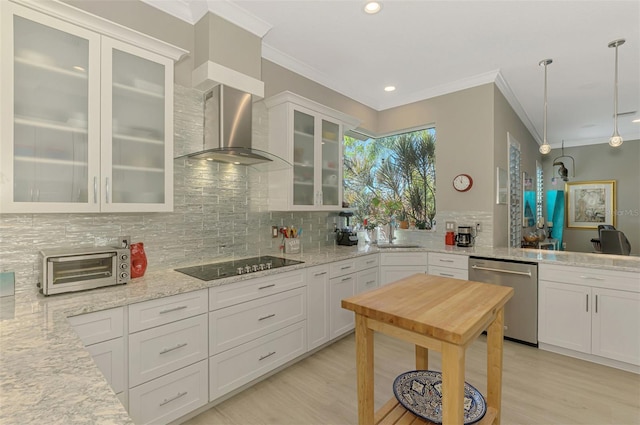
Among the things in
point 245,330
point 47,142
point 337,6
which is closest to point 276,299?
point 245,330

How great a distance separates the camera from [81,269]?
68.7 inches

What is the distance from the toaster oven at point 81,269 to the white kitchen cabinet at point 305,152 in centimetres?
148

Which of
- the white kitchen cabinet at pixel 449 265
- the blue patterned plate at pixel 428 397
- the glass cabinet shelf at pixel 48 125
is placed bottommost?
the blue patterned plate at pixel 428 397

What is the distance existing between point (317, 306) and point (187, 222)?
1.34 metres

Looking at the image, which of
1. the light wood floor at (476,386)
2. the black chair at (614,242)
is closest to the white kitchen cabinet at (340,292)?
the light wood floor at (476,386)

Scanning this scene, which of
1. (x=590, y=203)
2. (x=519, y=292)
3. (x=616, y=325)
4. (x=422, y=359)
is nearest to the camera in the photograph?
(x=422, y=359)

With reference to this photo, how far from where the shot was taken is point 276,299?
7.95ft

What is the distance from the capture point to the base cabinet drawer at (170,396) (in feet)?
5.61

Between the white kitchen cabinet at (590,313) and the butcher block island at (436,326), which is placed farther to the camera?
the white kitchen cabinet at (590,313)

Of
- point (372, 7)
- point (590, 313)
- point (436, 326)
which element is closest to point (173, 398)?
point (436, 326)

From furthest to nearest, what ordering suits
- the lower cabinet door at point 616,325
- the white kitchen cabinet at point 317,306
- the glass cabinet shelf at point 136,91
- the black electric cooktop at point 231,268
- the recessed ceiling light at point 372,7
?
the white kitchen cabinet at point 317,306 → the lower cabinet door at point 616,325 → the recessed ceiling light at point 372,7 → the black electric cooktop at point 231,268 → the glass cabinet shelf at point 136,91

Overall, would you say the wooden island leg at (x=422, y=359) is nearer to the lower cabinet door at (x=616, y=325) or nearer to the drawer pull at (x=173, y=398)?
the drawer pull at (x=173, y=398)

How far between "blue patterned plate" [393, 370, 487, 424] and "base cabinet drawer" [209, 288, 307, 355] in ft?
3.32

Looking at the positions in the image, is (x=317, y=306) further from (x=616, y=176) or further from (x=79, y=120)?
(x=616, y=176)
